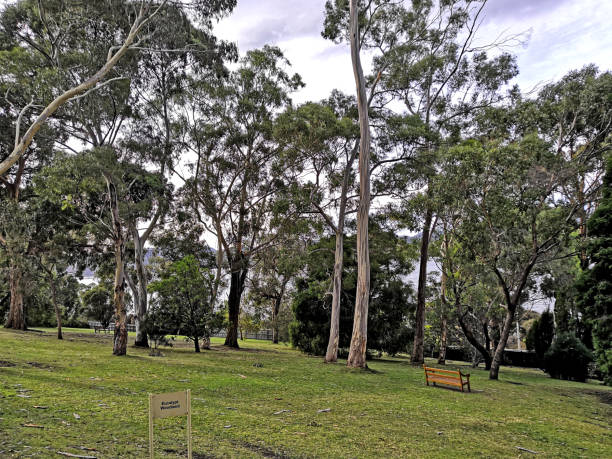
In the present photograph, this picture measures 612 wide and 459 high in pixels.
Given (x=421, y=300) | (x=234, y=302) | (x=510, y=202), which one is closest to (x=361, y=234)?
(x=510, y=202)

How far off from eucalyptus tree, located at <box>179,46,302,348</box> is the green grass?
440 inches

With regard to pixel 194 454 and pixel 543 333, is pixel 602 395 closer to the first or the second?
pixel 543 333

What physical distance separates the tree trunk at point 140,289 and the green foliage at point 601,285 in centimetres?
1781

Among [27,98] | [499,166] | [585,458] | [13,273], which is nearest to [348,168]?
[499,166]

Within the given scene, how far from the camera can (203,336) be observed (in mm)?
19344

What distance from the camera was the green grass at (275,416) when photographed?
16.4 ft

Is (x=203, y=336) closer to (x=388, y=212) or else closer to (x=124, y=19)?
(x=388, y=212)

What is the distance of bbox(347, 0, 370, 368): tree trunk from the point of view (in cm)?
1548

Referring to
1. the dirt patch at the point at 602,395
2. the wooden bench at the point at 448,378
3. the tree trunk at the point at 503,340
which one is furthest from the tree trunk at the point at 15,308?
the dirt patch at the point at 602,395

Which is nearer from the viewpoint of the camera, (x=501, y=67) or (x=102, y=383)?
(x=102, y=383)

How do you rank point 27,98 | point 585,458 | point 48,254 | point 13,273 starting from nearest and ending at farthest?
point 585,458, point 27,98, point 48,254, point 13,273

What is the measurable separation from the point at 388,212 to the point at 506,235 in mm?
6561

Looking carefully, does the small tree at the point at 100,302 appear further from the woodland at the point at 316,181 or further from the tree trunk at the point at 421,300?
the tree trunk at the point at 421,300

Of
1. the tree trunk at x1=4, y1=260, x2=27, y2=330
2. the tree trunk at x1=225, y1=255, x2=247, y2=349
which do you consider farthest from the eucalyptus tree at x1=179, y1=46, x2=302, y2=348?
the tree trunk at x1=4, y1=260, x2=27, y2=330
